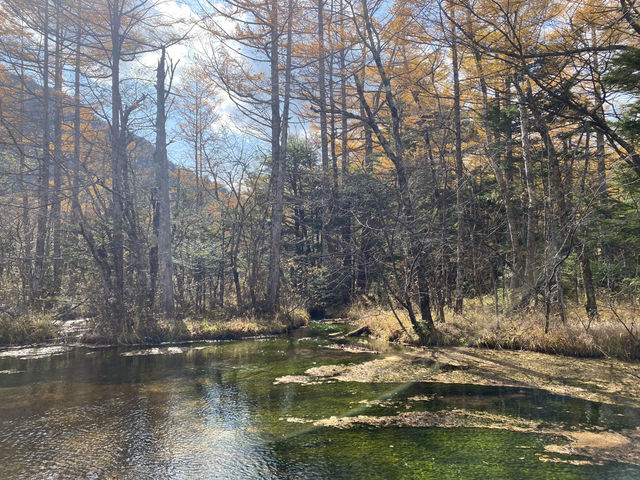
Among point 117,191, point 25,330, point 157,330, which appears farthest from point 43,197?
point 157,330

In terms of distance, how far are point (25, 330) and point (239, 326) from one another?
518 cm

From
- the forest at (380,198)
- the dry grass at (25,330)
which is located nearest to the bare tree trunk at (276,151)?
the forest at (380,198)

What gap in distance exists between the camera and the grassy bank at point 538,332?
23.2ft

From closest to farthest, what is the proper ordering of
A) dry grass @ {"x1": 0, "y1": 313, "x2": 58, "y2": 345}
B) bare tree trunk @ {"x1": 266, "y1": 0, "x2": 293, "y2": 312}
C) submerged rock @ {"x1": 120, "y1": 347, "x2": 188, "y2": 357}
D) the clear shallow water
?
the clear shallow water < submerged rock @ {"x1": 120, "y1": 347, "x2": 188, "y2": 357} < dry grass @ {"x1": 0, "y1": 313, "x2": 58, "y2": 345} < bare tree trunk @ {"x1": 266, "y1": 0, "x2": 293, "y2": 312}

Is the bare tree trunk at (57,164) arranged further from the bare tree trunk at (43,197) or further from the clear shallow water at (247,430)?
the clear shallow water at (247,430)

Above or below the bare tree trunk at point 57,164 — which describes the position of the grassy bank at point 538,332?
below

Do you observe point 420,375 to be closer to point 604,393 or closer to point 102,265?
point 604,393

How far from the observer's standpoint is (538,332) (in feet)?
25.5

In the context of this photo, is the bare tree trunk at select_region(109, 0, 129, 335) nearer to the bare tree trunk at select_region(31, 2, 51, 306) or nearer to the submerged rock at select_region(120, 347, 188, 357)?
the submerged rock at select_region(120, 347, 188, 357)

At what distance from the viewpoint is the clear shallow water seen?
3.60m

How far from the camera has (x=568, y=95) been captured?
A: 669 cm

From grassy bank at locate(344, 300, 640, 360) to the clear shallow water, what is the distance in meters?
2.47

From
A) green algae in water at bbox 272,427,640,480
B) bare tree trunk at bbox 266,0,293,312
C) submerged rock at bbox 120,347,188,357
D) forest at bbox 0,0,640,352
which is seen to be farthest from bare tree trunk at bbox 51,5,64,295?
green algae in water at bbox 272,427,640,480

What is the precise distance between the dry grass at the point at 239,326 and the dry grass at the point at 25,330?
3.34 metres
